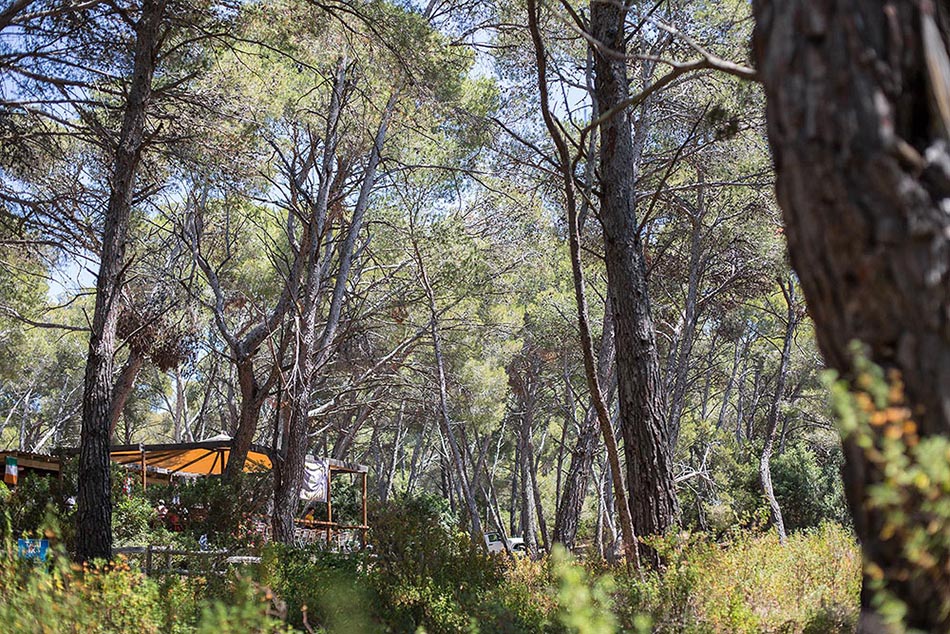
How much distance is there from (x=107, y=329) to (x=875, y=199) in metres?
6.58

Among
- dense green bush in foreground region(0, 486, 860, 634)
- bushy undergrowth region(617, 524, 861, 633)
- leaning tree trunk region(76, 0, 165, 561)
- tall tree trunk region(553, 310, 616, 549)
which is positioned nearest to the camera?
dense green bush in foreground region(0, 486, 860, 634)

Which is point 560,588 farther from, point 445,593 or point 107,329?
point 107,329

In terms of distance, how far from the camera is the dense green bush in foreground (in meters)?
3.66

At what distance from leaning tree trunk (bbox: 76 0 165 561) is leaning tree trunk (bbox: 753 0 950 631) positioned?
606 cm

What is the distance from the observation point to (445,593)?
566 cm

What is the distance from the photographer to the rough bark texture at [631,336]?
577 cm

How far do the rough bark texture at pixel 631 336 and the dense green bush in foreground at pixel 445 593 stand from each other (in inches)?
20.1

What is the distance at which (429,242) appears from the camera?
1418 centimetres

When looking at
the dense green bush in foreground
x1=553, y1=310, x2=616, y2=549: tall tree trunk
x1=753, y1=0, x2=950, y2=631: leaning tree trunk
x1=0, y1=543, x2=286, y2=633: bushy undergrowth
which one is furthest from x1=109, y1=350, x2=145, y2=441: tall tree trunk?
x1=753, y1=0, x2=950, y2=631: leaning tree trunk

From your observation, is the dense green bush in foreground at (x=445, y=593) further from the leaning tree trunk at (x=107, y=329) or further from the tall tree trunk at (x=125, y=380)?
the tall tree trunk at (x=125, y=380)

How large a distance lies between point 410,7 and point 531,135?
148 inches

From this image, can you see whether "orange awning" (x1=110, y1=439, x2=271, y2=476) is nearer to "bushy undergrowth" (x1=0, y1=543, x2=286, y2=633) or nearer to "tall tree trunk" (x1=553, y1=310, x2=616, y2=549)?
"tall tree trunk" (x1=553, y1=310, x2=616, y2=549)

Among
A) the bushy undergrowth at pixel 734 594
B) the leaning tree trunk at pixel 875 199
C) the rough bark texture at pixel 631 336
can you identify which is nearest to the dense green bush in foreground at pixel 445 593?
the bushy undergrowth at pixel 734 594

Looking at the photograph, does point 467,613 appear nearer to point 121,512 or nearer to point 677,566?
point 677,566
